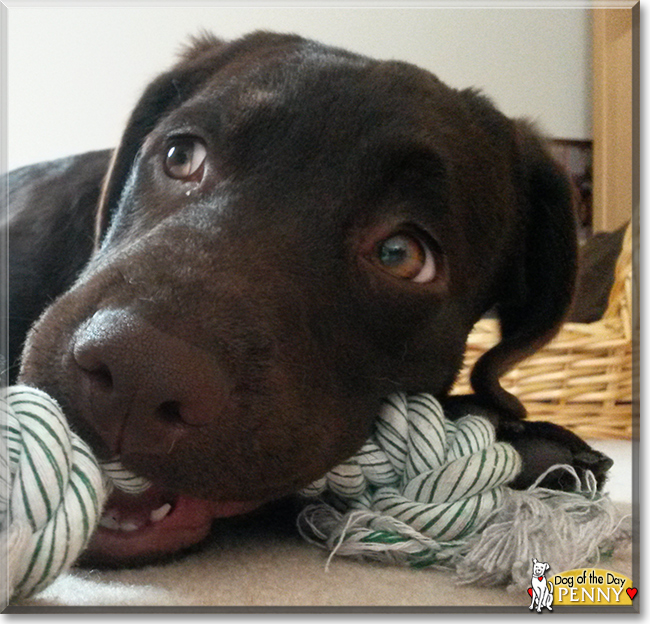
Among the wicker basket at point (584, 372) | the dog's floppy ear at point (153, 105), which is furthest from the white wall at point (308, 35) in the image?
the wicker basket at point (584, 372)

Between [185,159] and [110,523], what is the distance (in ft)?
2.10

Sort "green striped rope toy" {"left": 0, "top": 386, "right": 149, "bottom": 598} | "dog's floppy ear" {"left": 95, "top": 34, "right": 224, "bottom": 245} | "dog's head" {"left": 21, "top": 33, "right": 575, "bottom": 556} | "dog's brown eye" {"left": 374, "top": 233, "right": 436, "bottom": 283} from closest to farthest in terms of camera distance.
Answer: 1. "green striped rope toy" {"left": 0, "top": 386, "right": 149, "bottom": 598}
2. "dog's head" {"left": 21, "top": 33, "right": 575, "bottom": 556}
3. "dog's brown eye" {"left": 374, "top": 233, "right": 436, "bottom": 283}
4. "dog's floppy ear" {"left": 95, "top": 34, "right": 224, "bottom": 245}

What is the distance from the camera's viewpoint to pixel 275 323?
3.50 ft

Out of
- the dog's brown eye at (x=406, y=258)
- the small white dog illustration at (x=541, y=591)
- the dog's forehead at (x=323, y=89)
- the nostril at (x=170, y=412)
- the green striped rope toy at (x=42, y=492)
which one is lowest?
the small white dog illustration at (x=541, y=591)

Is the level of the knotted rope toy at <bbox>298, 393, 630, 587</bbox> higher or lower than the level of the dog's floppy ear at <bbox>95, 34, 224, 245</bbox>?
lower

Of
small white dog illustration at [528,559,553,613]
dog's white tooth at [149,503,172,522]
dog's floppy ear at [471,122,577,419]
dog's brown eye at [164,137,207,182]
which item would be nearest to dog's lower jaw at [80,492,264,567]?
dog's white tooth at [149,503,172,522]

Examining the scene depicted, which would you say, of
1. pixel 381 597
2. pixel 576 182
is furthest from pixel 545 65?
pixel 381 597

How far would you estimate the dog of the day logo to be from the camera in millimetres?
1003

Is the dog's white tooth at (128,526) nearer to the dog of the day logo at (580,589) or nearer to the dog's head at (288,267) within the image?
the dog's head at (288,267)

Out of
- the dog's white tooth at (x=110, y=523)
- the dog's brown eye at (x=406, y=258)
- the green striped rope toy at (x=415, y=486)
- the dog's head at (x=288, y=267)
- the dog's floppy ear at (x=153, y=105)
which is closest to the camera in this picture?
the dog's head at (x=288, y=267)

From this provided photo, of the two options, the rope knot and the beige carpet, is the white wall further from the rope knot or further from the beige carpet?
the beige carpet

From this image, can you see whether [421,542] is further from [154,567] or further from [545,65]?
[545,65]

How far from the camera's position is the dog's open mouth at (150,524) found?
1054mm

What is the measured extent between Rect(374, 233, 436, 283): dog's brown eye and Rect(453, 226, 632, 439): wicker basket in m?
0.30
